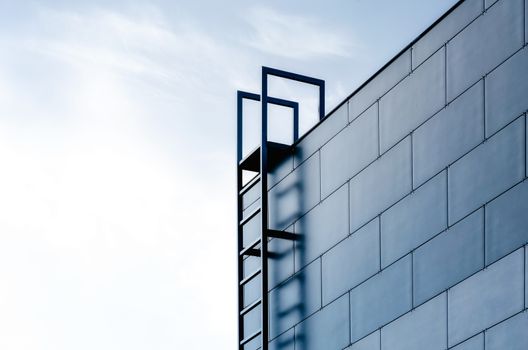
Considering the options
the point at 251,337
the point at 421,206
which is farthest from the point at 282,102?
the point at 421,206

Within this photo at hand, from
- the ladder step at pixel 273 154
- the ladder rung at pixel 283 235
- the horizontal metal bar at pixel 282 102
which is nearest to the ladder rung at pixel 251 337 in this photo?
the ladder rung at pixel 283 235

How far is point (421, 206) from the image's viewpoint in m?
20.1

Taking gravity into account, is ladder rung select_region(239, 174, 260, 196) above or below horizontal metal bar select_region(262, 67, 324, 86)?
below

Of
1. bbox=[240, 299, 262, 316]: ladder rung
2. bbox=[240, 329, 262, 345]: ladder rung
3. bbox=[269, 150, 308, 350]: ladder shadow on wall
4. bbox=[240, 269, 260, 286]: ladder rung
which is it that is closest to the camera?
bbox=[269, 150, 308, 350]: ladder shadow on wall

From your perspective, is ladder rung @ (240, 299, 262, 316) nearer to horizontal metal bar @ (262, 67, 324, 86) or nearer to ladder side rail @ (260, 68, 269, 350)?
ladder side rail @ (260, 68, 269, 350)

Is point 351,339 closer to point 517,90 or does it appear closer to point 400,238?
point 400,238

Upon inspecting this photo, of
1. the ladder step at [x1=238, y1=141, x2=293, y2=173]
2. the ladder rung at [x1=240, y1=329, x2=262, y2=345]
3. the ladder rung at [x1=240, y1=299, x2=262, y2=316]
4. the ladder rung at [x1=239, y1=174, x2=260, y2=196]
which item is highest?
the ladder step at [x1=238, y1=141, x2=293, y2=173]

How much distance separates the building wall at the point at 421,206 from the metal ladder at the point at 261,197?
290mm

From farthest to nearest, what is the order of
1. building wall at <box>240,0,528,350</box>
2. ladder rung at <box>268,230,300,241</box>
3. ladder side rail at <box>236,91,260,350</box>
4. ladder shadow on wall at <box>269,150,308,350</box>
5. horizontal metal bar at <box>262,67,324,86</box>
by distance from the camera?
ladder side rail at <box>236,91,260,350</box>, horizontal metal bar at <box>262,67,324,86</box>, ladder rung at <box>268,230,300,241</box>, ladder shadow on wall at <box>269,150,308,350</box>, building wall at <box>240,0,528,350</box>

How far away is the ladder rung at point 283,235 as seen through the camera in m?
24.8

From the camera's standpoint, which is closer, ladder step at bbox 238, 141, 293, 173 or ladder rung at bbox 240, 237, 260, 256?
ladder rung at bbox 240, 237, 260, 256

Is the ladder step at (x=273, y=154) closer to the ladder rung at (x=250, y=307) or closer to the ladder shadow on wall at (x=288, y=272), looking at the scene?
the ladder shadow on wall at (x=288, y=272)

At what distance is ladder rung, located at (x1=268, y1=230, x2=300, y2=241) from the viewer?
974 inches

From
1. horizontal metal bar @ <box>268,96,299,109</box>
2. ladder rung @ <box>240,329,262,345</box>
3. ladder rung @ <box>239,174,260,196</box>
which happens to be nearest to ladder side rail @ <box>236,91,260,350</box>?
ladder rung @ <box>239,174,260,196</box>
